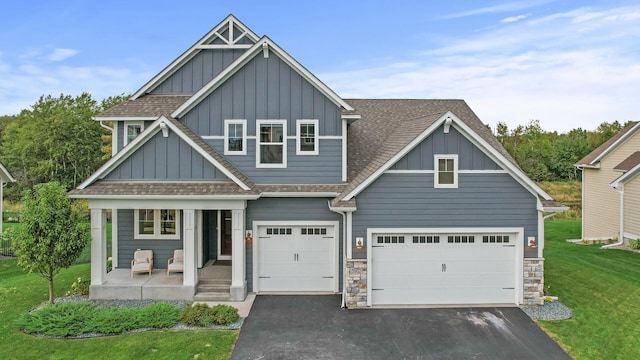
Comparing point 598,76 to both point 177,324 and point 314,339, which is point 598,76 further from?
point 177,324

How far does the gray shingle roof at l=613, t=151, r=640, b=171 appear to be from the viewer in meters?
21.1

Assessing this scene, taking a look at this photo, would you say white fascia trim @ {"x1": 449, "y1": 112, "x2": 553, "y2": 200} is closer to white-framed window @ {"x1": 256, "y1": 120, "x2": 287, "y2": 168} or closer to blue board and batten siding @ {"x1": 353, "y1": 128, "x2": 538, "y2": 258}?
blue board and batten siding @ {"x1": 353, "y1": 128, "x2": 538, "y2": 258}

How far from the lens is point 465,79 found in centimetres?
2620

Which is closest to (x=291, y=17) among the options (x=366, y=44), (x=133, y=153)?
(x=366, y=44)

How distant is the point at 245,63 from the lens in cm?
1329

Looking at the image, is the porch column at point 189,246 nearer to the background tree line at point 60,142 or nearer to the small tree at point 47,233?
the small tree at point 47,233

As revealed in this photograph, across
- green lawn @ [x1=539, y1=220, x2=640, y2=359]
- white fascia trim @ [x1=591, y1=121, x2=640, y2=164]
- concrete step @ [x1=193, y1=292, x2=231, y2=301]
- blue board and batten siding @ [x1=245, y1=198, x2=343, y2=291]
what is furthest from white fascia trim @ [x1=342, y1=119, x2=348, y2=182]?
white fascia trim @ [x1=591, y1=121, x2=640, y2=164]

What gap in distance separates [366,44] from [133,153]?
50.6 feet

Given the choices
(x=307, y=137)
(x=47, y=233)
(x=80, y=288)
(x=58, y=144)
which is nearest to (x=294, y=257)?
(x=307, y=137)

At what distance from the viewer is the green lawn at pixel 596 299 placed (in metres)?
9.55

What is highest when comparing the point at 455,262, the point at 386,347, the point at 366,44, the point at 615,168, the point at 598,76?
the point at 366,44

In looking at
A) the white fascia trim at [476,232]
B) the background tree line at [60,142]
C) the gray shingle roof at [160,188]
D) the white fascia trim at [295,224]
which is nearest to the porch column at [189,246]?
the gray shingle roof at [160,188]

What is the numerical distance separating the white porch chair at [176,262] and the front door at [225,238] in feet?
4.71

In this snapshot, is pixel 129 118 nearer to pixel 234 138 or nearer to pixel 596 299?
pixel 234 138
